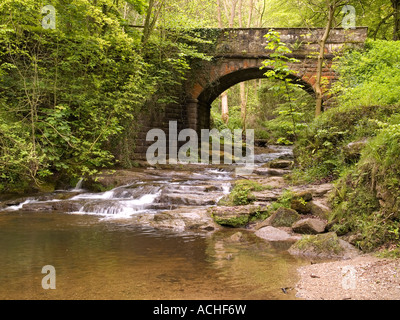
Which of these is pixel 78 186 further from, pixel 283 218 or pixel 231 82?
pixel 231 82

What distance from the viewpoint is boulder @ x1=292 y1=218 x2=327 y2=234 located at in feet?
20.1

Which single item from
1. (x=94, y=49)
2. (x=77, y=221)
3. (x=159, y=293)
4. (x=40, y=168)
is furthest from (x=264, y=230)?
(x=94, y=49)

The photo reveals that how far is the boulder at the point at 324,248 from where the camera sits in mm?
4984

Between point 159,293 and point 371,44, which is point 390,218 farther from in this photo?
point 371,44

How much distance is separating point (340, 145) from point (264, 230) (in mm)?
3507

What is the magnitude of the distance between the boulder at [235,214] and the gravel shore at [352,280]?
2749mm

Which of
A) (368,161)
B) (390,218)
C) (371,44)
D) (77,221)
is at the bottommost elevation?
(77,221)

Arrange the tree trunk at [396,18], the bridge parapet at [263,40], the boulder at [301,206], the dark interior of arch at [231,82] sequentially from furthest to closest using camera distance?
the tree trunk at [396,18] → the dark interior of arch at [231,82] → the bridge parapet at [263,40] → the boulder at [301,206]

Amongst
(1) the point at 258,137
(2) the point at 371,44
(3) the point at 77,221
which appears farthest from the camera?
(1) the point at 258,137
